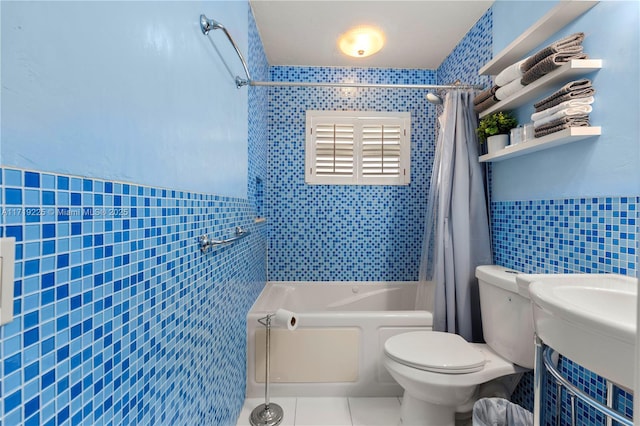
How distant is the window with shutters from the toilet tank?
50.3 inches

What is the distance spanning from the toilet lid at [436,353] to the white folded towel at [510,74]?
52.9 inches

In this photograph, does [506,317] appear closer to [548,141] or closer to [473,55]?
[548,141]

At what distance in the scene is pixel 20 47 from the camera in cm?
43

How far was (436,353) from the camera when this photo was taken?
1450 mm

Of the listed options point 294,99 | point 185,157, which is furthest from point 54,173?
point 294,99

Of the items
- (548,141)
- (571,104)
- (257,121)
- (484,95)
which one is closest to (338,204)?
(257,121)

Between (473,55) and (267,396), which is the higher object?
(473,55)

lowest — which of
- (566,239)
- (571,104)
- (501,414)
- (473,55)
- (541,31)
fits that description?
(501,414)

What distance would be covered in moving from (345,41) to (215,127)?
1.49 meters

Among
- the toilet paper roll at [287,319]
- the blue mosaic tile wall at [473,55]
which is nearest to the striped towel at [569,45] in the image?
the blue mosaic tile wall at [473,55]

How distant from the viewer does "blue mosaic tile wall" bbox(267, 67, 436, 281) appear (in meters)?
2.65

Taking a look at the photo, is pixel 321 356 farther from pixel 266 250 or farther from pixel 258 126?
pixel 258 126

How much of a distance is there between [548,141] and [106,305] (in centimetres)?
160

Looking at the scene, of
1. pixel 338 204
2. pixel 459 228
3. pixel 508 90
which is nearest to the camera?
pixel 508 90
